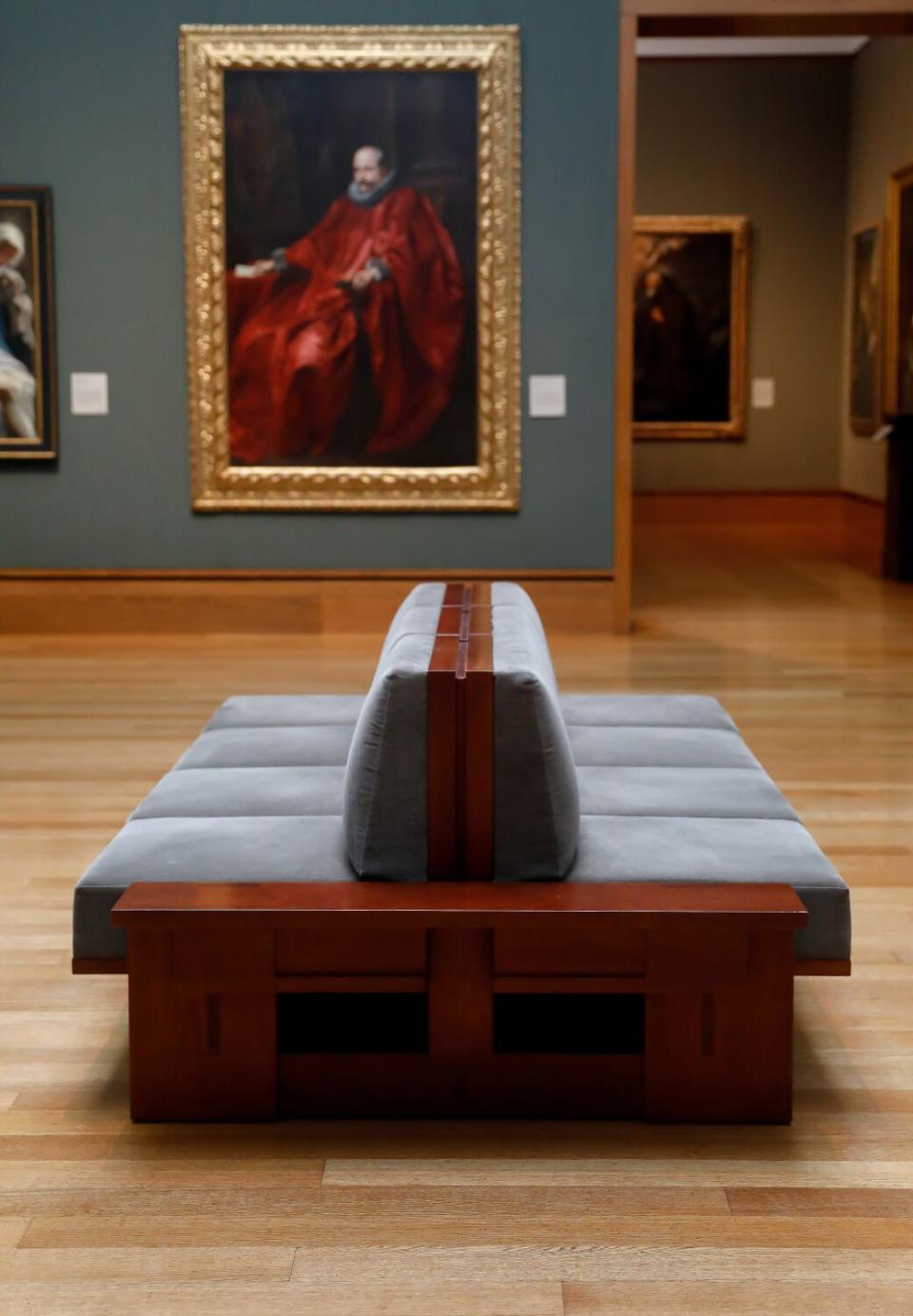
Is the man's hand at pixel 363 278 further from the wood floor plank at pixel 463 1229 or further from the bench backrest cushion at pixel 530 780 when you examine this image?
the wood floor plank at pixel 463 1229

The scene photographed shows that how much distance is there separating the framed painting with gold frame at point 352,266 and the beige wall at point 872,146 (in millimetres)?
5556

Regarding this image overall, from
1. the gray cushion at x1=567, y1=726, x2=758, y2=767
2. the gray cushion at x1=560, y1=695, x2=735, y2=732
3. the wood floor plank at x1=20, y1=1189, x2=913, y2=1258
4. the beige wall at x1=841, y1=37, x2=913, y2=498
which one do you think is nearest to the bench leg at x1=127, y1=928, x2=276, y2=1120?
the wood floor plank at x1=20, y1=1189, x2=913, y2=1258

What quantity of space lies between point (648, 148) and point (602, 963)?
14.2 m

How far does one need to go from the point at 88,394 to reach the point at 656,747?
6.42 metres

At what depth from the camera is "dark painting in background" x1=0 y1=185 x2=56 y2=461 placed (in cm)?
995

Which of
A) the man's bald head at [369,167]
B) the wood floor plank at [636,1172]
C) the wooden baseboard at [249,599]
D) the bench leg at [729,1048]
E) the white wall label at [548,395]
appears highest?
the man's bald head at [369,167]

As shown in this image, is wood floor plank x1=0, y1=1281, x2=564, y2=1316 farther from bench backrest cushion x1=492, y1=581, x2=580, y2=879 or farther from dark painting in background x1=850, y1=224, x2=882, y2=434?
dark painting in background x1=850, y1=224, x2=882, y2=434

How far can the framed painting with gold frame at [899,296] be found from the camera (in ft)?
45.7

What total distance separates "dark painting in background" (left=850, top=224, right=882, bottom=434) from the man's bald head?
6.35 metres

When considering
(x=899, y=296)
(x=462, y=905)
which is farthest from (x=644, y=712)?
(x=899, y=296)

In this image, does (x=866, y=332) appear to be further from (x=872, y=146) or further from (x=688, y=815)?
(x=688, y=815)

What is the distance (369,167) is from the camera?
9883mm

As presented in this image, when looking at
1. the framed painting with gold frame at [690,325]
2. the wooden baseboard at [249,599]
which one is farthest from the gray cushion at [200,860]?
the framed painting with gold frame at [690,325]

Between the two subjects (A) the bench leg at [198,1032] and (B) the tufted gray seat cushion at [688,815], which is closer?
(A) the bench leg at [198,1032]
